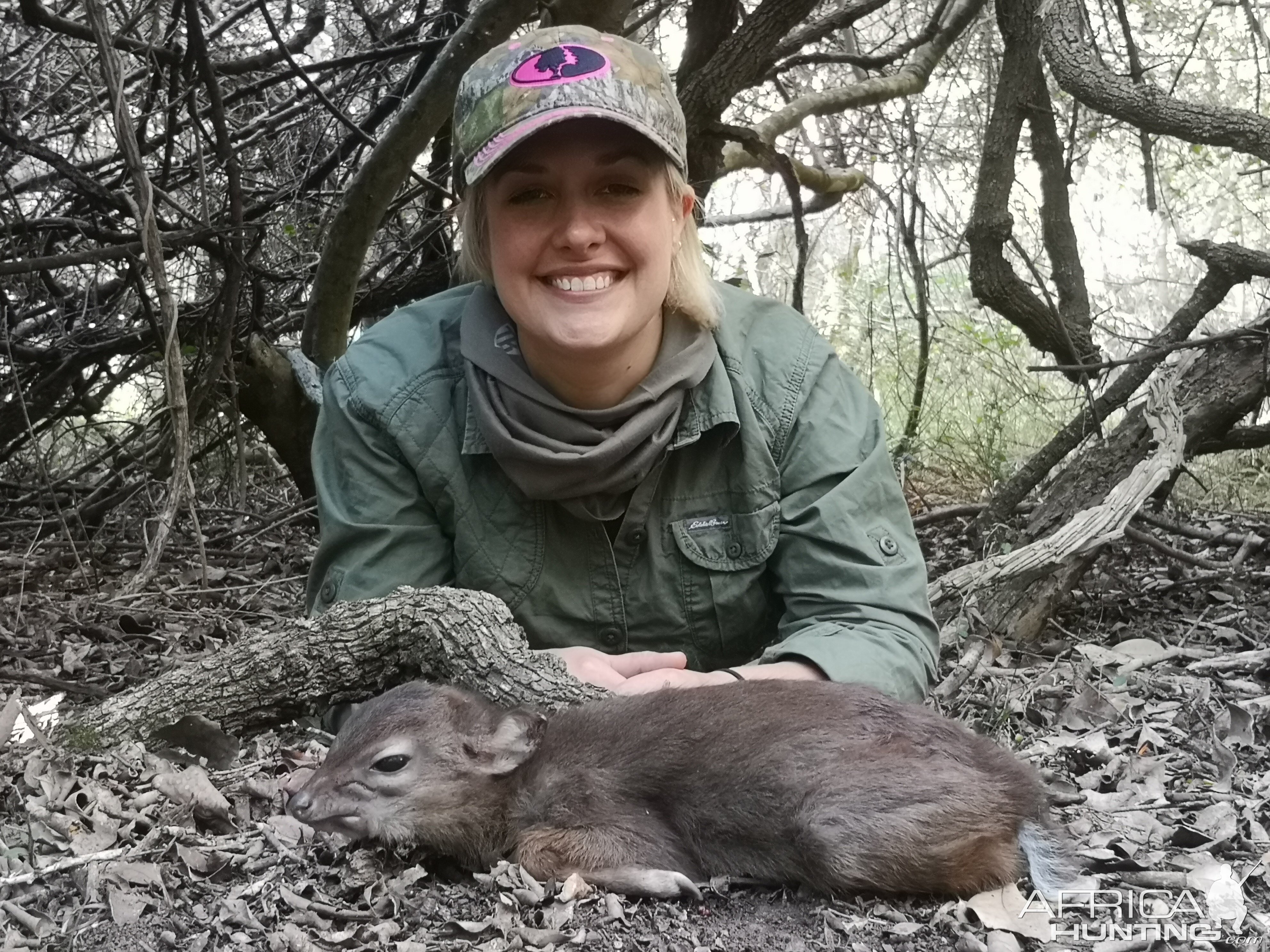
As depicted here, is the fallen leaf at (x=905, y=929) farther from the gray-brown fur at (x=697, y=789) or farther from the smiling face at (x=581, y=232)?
the smiling face at (x=581, y=232)

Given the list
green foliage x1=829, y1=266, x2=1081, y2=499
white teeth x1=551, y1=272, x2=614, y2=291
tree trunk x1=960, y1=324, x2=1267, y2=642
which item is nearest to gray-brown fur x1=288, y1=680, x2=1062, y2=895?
white teeth x1=551, y1=272, x2=614, y2=291

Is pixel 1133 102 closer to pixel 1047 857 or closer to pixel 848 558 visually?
pixel 848 558

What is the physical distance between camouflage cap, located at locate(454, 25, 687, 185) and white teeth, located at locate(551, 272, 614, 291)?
0.39 meters

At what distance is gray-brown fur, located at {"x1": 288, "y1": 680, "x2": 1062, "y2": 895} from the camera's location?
2674 millimetres

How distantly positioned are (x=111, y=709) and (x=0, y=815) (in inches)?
15.6

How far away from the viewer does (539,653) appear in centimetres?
339

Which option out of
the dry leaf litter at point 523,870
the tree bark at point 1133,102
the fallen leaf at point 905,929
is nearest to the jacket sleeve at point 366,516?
the dry leaf litter at point 523,870

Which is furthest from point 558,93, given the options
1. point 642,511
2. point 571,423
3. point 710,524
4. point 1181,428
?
point 1181,428

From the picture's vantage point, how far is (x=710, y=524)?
3.95m

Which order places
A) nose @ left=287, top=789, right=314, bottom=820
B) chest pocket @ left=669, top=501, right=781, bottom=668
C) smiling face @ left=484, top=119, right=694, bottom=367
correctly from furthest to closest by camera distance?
chest pocket @ left=669, top=501, right=781, bottom=668 < smiling face @ left=484, top=119, right=694, bottom=367 < nose @ left=287, top=789, right=314, bottom=820

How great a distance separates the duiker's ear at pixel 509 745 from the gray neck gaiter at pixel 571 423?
875mm

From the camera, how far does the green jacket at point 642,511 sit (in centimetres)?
383

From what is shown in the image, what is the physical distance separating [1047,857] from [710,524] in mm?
1545

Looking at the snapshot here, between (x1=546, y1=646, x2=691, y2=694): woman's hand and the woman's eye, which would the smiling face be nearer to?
the woman's eye
